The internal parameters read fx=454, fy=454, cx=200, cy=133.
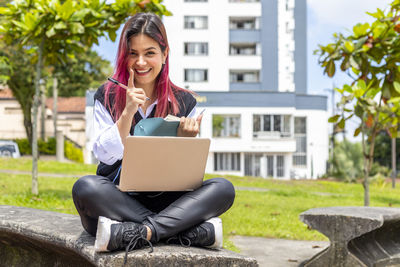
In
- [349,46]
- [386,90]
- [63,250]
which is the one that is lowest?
[63,250]

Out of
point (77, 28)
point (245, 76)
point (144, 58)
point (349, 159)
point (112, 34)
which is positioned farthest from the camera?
point (245, 76)

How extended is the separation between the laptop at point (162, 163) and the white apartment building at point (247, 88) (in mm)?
26741

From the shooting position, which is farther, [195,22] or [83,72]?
[195,22]

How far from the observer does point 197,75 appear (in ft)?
102

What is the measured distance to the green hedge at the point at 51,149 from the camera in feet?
89.4

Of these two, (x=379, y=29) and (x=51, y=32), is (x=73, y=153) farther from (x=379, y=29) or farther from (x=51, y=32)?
(x=379, y=29)

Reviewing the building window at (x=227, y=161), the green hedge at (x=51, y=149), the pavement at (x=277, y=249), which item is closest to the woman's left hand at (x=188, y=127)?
the pavement at (x=277, y=249)

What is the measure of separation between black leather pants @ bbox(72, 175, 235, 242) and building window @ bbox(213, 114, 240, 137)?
27081 mm

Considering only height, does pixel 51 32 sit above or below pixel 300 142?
above

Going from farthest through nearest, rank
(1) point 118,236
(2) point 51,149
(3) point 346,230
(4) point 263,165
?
(4) point 263,165 < (2) point 51,149 < (3) point 346,230 < (1) point 118,236

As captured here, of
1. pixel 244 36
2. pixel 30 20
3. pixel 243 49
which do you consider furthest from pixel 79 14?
pixel 243 49

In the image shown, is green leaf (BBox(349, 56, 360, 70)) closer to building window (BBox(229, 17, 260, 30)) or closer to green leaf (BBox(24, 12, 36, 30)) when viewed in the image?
green leaf (BBox(24, 12, 36, 30))

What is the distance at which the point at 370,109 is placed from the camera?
6.23 metres

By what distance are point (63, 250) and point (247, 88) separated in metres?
30.0
